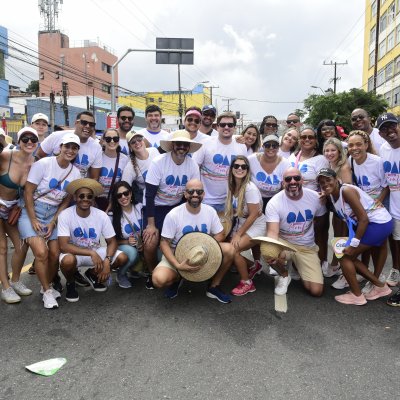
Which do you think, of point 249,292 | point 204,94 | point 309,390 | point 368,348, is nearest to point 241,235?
point 249,292

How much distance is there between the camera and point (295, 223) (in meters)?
4.61

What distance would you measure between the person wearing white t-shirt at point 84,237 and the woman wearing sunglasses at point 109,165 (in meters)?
0.58

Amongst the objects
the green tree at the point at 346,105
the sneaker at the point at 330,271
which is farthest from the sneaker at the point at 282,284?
the green tree at the point at 346,105

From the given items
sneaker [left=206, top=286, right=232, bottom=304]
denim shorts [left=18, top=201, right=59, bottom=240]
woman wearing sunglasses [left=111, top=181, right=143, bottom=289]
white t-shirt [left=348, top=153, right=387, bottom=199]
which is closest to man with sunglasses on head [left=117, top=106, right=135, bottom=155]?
woman wearing sunglasses [left=111, top=181, right=143, bottom=289]

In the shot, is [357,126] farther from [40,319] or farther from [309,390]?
[40,319]

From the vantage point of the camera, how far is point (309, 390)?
106 inches

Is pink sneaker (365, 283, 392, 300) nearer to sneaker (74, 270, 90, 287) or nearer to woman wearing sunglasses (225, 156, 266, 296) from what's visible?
woman wearing sunglasses (225, 156, 266, 296)

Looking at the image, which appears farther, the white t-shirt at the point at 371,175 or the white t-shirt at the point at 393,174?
the white t-shirt at the point at 371,175

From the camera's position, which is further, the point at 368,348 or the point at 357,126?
the point at 357,126

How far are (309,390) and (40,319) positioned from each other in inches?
104

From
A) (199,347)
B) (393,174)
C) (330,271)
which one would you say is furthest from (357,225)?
(199,347)

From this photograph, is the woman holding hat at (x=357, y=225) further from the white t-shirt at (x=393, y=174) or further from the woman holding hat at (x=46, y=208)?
the woman holding hat at (x=46, y=208)

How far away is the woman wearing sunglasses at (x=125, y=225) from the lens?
469 centimetres

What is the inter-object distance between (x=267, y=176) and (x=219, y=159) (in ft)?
2.17
